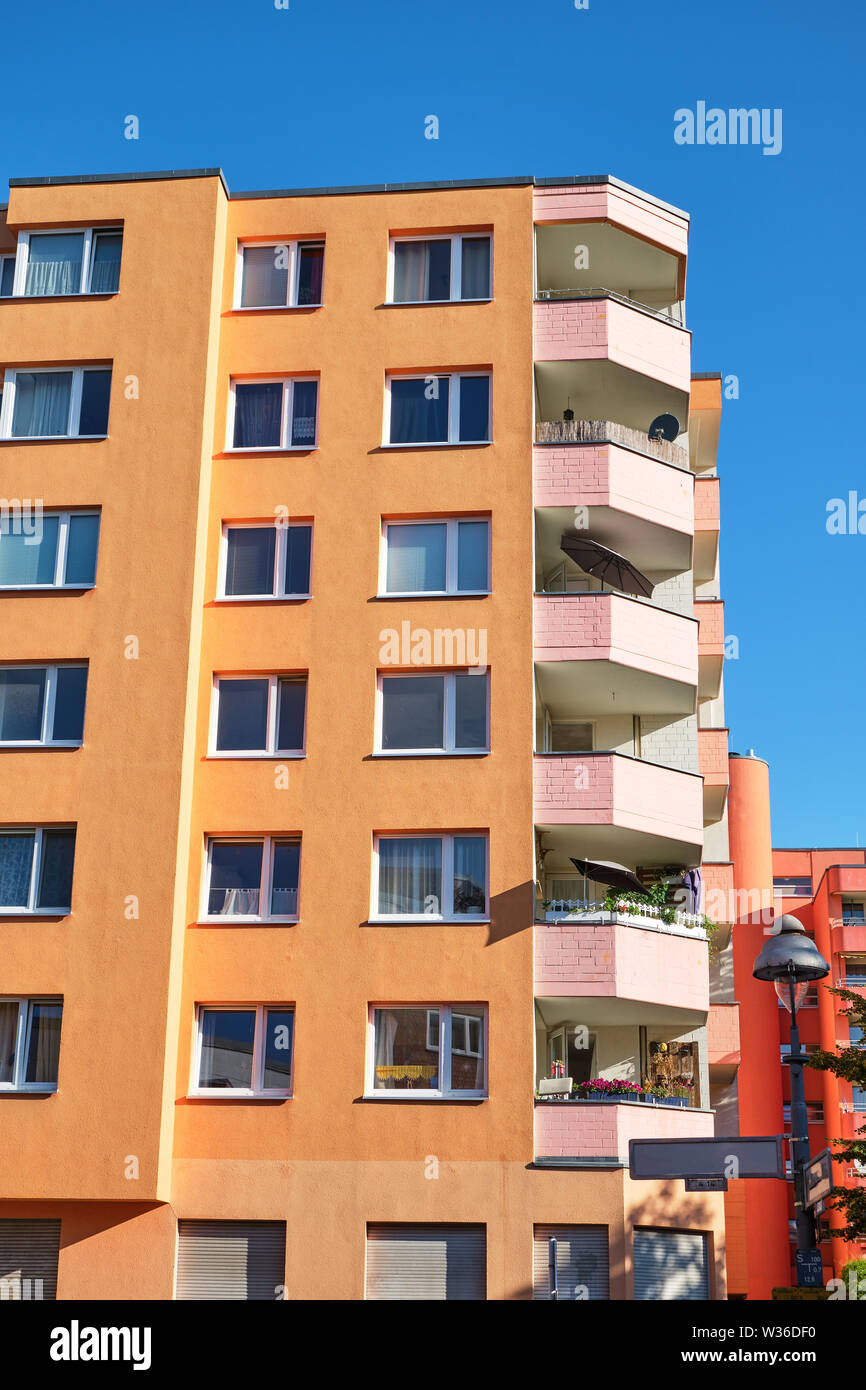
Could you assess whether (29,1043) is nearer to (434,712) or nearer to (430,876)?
(430,876)

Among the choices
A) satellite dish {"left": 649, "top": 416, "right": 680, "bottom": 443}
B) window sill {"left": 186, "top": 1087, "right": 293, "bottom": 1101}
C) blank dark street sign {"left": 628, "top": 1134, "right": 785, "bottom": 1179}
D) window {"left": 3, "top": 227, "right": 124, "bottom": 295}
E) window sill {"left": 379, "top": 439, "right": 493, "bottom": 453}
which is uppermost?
window {"left": 3, "top": 227, "right": 124, "bottom": 295}

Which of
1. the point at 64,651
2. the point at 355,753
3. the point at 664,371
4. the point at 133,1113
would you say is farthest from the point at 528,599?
the point at 133,1113

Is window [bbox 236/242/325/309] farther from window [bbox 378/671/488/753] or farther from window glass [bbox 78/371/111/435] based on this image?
window [bbox 378/671/488/753]

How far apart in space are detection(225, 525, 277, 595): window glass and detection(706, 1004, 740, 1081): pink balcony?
12196 millimetres

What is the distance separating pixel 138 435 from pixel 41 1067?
1109cm

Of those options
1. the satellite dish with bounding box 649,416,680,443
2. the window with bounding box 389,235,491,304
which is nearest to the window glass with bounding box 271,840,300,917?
the window with bounding box 389,235,491,304

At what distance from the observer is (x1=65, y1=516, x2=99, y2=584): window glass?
2714 cm

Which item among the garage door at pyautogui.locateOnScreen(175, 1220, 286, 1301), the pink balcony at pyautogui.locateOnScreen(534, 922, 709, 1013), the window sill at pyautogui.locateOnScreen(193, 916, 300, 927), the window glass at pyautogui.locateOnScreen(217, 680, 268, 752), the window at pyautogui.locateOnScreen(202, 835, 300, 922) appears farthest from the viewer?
the window glass at pyautogui.locateOnScreen(217, 680, 268, 752)

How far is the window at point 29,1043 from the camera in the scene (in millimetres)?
24391

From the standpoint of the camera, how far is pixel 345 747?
25.9 metres

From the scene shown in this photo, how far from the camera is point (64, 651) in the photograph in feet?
86.9

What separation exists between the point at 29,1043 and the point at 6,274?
15156 mm

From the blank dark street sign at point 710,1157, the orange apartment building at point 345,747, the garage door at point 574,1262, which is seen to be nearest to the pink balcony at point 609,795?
the orange apartment building at point 345,747
